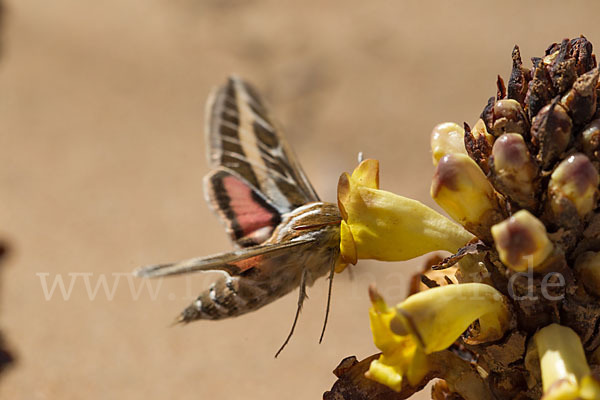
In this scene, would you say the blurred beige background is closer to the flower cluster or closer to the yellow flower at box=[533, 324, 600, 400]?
the flower cluster

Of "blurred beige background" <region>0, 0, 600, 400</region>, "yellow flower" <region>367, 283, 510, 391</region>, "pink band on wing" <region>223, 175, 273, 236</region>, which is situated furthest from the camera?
"blurred beige background" <region>0, 0, 600, 400</region>

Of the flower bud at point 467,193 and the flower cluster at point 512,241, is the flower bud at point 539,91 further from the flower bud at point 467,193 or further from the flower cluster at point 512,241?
the flower bud at point 467,193

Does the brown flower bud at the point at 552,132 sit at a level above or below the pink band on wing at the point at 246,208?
below

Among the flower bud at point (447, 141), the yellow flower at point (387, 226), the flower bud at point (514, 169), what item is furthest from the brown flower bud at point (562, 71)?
the yellow flower at point (387, 226)

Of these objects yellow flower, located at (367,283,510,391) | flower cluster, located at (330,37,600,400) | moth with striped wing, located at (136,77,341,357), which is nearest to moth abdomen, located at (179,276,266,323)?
moth with striped wing, located at (136,77,341,357)

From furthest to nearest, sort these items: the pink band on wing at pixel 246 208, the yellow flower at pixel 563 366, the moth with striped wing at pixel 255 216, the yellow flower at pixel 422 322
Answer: the pink band on wing at pixel 246 208, the moth with striped wing at pixel 255 216, the yellow flower at pixel 422 322, the yellow flower at pixel 563 366

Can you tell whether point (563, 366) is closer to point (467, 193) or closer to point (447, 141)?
point (467, 193)

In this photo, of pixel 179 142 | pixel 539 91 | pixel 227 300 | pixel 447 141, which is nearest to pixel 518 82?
pixel 539 91
